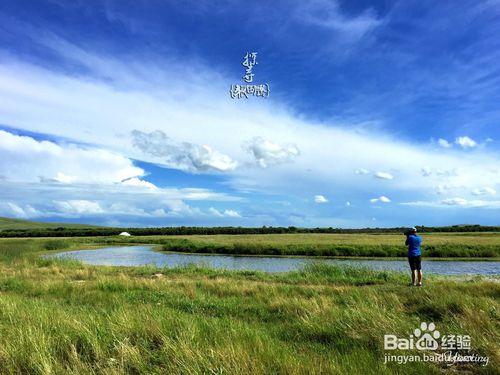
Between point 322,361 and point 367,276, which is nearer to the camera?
point 322,361

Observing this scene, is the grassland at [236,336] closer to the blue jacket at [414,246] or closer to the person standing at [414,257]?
the person standing at [414,257]

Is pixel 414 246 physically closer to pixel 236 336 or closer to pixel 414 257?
pixel 414 257

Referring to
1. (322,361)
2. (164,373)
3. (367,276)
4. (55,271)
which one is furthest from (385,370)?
(55,271)

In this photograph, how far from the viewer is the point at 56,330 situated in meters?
6.84

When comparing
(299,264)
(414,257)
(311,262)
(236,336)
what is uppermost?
(414,257)

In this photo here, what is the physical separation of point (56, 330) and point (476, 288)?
12.5 m

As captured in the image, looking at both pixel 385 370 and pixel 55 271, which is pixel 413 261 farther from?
pixel 55 271

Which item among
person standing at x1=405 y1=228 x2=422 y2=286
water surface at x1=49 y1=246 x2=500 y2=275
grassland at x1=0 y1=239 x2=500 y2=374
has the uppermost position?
person standing at x1=405 y1=228 x2=422 y2=286

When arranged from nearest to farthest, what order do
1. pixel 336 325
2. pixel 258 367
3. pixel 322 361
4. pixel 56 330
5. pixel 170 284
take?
pixel 258 367 → pixel 322 361 → pixel 56 330 → pixel 336 325 → pixel 170 284

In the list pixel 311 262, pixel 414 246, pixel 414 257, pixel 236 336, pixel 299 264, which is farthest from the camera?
pixel 299 264

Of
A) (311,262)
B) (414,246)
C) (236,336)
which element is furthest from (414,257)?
(236,336)

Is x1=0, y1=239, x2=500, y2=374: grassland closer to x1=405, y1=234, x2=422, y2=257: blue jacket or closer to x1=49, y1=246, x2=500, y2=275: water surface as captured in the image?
x1=405, y1=234, x2=422, y2=257: blue jacket

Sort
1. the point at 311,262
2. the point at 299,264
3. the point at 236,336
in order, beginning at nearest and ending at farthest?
the point at 236,336, the point at 311,262, the point at 299,264

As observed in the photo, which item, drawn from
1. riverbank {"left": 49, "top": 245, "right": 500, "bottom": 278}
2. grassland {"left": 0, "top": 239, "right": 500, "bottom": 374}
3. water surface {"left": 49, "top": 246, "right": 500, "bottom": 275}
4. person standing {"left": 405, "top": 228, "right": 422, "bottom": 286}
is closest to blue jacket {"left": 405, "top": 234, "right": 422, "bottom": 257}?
person standing {"left": 405, "top": 228, "right": 422, "bottom": 286}
